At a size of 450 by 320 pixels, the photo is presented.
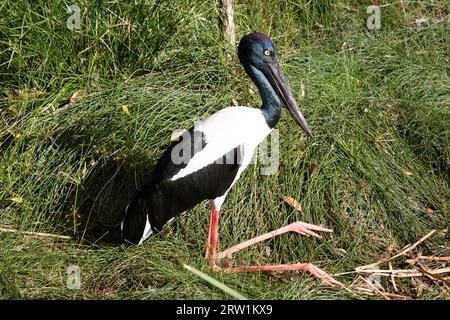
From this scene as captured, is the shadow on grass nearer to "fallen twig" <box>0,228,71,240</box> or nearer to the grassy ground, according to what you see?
the grassy ground

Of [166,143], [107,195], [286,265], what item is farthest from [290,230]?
[107,195]

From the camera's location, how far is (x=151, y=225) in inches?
218

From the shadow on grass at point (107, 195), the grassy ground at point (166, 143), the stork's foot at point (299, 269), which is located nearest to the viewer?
the stork's foot at point (299, 269)

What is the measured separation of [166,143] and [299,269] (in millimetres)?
1294

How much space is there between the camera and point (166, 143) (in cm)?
611

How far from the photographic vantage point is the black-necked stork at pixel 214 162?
5.49m

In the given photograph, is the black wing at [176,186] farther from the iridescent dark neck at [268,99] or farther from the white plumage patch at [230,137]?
the iridescent dark neck at [268,99]

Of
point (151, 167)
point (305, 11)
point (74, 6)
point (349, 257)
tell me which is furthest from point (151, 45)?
point (349, 257)

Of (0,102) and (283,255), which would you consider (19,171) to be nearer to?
(0,102)

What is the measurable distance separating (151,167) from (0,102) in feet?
4.27

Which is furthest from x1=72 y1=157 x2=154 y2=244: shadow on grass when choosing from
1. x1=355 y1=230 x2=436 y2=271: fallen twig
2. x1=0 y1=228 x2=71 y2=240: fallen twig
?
x1=355 y1=230 x2=436 y2=271: fallen twig

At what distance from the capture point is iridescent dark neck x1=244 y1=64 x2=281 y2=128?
5.65m

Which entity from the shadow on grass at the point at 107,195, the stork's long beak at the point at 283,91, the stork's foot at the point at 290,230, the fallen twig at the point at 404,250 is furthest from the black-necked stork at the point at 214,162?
the shadow on grass at the point at 107,195

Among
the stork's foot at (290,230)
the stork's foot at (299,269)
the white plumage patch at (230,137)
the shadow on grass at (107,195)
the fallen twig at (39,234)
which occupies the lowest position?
the stork's foot at (299,269)
